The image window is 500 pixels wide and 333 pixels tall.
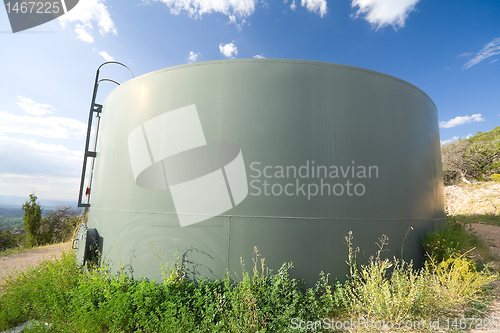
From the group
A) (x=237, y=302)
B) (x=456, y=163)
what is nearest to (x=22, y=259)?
(x=237, y=302)

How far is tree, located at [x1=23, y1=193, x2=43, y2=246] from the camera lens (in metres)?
10.5

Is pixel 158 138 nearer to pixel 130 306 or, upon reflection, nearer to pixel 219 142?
pixel 219 142

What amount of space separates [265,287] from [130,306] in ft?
5.96

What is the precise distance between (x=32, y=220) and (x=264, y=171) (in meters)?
12.1

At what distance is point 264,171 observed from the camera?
142 inches

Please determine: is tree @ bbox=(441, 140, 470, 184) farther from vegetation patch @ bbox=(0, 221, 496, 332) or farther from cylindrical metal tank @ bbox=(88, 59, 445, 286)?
vegetation patch @ bbox=(0, 221, 496, 332)

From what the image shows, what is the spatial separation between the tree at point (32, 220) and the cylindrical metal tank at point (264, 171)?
9.24 m

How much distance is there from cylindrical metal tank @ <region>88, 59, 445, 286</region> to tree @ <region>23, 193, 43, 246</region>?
924 centimetres

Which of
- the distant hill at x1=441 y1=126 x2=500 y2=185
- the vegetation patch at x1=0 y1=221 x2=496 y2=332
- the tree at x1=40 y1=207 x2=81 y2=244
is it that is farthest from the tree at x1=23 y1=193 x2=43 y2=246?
the distant hill at x1=441 y1=126 x2=500 y2=185

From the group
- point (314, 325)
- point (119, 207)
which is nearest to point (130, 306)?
point (119, 207)

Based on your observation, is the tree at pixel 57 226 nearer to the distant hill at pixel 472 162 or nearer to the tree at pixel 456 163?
the tree at pixel 456 163

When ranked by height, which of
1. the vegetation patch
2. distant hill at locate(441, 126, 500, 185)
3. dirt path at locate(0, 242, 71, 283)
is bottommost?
dirt path at locate(0, 242, 71, 283)

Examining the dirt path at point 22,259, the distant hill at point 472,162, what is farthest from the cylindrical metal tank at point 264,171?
the distant hill at point 472,162

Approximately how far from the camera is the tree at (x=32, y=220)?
10.5 metres
